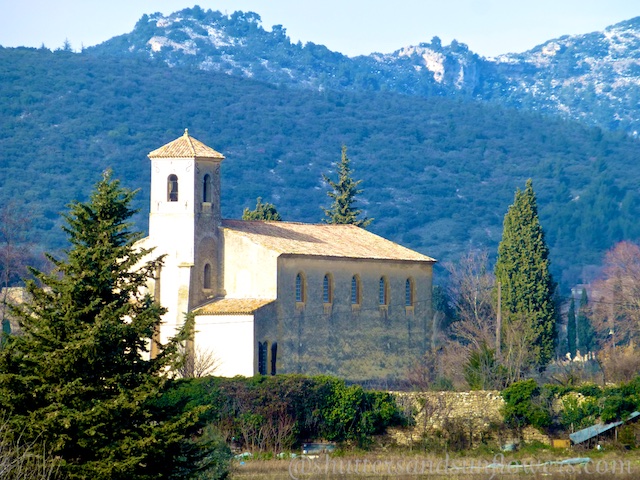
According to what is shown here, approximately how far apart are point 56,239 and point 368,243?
73.7 metres

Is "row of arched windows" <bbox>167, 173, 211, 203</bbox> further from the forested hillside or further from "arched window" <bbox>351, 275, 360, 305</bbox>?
the forested hillside

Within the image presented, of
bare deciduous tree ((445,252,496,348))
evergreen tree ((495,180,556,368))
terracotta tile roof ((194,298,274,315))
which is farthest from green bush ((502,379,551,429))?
evergreen tree ((495,180,556,368))

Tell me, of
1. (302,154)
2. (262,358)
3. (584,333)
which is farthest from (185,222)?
(302,154)

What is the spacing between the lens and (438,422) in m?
45.8

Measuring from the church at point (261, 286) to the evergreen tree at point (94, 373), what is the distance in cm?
2371

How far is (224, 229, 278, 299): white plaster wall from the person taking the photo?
52.0 m

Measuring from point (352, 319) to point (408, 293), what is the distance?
409cm

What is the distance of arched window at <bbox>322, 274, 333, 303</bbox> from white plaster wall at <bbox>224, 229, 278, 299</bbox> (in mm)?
2897

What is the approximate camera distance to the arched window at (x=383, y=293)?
57.1 metres

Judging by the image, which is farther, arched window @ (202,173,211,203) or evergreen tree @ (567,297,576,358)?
evergreen tree @ (567,297,576,358)

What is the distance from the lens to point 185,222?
175 ft

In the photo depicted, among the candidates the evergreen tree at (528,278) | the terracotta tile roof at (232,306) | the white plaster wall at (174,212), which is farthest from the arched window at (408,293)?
the white plaster wall at (174,212)

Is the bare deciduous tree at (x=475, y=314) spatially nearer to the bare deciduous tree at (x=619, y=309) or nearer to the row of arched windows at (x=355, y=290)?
the row of arched windows at (x=355, y=290)

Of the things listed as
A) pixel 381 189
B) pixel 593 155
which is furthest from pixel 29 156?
pixel 593 155
